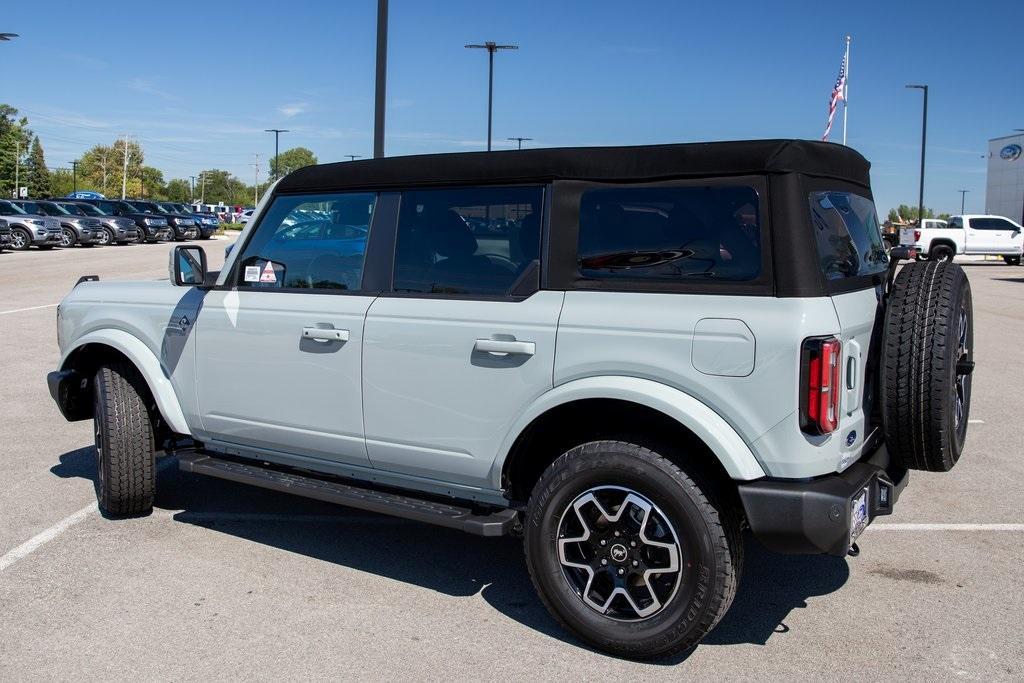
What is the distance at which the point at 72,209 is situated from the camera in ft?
118

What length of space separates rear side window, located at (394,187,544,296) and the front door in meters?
0.23

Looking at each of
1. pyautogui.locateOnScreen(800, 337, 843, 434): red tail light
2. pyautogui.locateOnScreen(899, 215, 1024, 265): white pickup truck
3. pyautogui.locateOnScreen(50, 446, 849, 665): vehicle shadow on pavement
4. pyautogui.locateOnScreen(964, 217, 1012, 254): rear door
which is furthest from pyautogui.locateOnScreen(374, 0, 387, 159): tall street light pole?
pyautogui.locateOnScreen(964, 217, 1012, 254): rear door

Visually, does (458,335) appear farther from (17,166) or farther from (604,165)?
(17,166)

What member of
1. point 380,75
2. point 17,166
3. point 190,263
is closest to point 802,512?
point 190,263

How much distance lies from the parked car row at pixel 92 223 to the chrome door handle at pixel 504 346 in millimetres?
30400

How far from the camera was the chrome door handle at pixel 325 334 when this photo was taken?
4.17 m

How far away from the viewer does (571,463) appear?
3.61 meters

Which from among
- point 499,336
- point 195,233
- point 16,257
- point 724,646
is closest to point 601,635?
point 724,646

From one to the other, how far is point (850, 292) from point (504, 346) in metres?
1.33

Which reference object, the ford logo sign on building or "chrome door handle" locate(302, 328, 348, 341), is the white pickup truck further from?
the ford logo sign on building

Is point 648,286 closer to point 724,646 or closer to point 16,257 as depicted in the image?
point 724,646

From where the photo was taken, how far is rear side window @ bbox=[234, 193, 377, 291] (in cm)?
438

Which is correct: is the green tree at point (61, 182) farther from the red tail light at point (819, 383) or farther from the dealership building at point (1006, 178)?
the red tail light at point (819, 383)

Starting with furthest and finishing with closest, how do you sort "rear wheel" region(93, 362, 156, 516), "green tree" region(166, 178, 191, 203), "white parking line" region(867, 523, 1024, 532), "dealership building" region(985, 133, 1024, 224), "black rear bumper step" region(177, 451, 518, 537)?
"green tree" region(166, 178, 191, 203) < "dealership building" region(985, 133, 1024, 224) < "white parking line" region(867, 523, 1024, 532) < "rear wheel" region(93, 362, 156, 516) < "black rear bumper step" region(177, 451, 518, 537)
